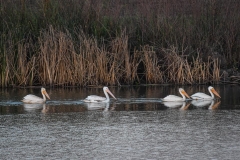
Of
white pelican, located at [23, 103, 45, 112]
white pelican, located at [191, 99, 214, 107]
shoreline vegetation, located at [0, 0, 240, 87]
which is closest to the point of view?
white pelican, located at [23, 103, 45, 112]

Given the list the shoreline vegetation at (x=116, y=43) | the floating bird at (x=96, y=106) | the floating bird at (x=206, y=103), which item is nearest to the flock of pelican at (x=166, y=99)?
the floating bird at (x=206, y=103)

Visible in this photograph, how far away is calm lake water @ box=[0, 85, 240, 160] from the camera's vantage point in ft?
29.8

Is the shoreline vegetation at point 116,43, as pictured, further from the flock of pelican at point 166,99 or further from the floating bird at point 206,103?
the floating bird at point 206,103

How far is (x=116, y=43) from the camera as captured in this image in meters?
17.8

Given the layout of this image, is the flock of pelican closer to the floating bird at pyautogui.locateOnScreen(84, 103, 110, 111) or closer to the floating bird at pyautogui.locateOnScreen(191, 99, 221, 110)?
the floating bird at pyautogui.locateOnScreen(191, 99, 221, 110)

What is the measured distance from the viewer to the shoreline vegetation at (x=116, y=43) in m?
17.2

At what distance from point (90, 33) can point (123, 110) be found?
616 centimetres

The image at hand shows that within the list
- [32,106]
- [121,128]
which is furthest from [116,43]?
[121,128]

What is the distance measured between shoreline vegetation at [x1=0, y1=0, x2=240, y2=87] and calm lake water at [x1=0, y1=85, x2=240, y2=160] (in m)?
1.65

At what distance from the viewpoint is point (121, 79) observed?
59.4 feet

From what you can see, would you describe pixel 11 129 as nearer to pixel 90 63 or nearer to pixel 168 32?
pixel 90 63

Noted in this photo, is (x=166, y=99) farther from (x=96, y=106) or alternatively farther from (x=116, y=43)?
(x=116, y=43)

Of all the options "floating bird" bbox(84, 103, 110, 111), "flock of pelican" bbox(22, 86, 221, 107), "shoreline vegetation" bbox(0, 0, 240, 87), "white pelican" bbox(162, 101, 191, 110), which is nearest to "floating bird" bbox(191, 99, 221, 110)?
"flock of pelican" bbox(22, 86, 221, 107)

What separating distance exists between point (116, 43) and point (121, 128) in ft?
23.0
